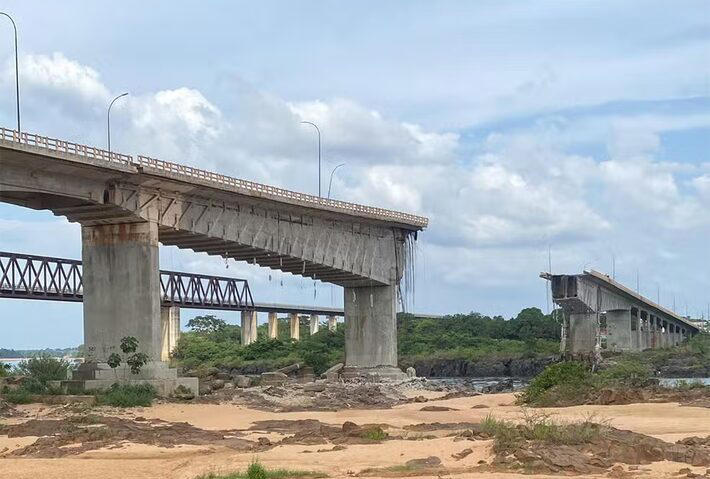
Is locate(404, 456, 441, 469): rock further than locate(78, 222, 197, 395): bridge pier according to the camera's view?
No

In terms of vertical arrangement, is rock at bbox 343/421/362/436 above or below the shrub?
below

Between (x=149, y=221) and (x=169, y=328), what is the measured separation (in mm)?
62886

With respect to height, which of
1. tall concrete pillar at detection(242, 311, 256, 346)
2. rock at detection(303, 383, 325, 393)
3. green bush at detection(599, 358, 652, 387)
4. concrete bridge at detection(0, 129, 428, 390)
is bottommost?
rock at detection(303, 383, 325, 393)

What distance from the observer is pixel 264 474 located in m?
22.2

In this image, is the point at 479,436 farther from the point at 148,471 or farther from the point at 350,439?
the point at 148,471

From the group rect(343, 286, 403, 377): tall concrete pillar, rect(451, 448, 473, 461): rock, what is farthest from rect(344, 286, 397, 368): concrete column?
rect(451, 448, 473, 461): rock

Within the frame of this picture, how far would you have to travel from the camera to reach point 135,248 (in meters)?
55.2

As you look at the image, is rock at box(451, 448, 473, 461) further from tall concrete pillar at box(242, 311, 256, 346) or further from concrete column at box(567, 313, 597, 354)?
tall concrete pillar at box(242, 311, 256, 346)

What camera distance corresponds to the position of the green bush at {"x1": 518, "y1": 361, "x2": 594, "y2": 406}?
47.4 metres

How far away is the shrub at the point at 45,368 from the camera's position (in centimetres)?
5381

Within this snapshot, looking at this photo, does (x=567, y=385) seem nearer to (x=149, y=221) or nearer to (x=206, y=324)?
(x=149, y=221)

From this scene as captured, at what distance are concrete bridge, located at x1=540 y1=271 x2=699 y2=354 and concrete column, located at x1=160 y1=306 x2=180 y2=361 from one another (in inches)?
1626

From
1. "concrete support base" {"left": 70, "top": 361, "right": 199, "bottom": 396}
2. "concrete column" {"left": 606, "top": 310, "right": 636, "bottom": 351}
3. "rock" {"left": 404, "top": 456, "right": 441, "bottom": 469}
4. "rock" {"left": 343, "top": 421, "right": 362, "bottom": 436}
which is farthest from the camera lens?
"concrete column" {"left": 606, "top": 310, "right": 636, "bottom": 351}

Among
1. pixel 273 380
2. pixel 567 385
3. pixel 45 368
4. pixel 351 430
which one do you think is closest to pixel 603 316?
pixel 273 380
